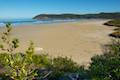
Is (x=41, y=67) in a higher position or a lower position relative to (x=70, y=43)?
higher

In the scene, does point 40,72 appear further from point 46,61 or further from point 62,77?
point 46,61

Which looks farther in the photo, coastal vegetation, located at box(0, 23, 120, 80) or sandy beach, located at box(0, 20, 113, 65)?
sandy beach, located at box(0, 20, 113, 65)

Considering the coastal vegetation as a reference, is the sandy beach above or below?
below

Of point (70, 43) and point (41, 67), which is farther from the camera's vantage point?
point (70, 43)

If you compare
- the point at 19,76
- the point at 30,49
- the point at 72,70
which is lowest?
the point at 72,70

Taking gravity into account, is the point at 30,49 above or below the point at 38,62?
above

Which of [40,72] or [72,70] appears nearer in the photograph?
[40,72]

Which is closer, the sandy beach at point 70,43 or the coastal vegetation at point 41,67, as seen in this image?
the coastal vegetation at point 41,67

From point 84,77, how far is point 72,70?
53.4 inches

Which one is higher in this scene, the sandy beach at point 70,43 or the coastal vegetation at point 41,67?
the coastal vegetation at point 41,67

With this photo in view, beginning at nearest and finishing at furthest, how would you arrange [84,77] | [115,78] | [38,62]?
[115,78] < [84,77] < [38,62]

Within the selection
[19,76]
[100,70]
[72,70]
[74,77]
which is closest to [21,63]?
[19,76]

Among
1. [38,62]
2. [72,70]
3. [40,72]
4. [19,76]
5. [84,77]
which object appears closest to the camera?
[19,76]

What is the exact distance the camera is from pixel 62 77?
748 centimetres
